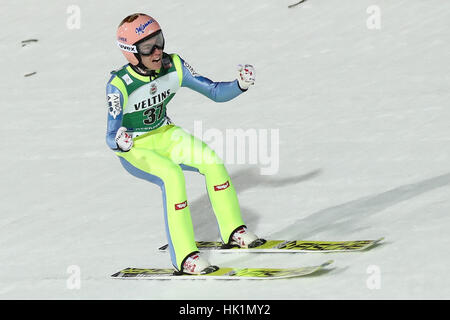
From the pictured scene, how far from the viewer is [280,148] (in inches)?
471

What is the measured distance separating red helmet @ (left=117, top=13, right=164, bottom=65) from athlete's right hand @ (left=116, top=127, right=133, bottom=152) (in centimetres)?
76

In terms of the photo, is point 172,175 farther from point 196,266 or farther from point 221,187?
point 196,266

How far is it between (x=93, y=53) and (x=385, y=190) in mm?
8725

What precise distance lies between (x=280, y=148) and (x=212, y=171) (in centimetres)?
342

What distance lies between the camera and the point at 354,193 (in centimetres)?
1005

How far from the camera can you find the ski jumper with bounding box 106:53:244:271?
27.3 ft

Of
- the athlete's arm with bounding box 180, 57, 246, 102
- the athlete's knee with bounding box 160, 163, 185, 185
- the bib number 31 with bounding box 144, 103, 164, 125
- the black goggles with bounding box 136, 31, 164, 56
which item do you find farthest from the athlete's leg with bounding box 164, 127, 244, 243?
the black goggles with bounding box 136, 31, 164, 56

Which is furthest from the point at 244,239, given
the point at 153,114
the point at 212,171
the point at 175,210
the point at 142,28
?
the point at 142,28

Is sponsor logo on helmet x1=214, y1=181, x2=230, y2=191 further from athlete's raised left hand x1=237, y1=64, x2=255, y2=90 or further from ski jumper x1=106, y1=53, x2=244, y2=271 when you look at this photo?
athlete's raised left hand x1=237, y1=64, x2=255, y2=90

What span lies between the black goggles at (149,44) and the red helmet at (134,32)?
0.01 m

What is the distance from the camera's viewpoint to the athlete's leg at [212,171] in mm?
8672

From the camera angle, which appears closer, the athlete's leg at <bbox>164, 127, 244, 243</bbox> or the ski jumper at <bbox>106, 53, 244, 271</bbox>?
the ski jumper at <bbox>106, 53, 244, 271</bbox>

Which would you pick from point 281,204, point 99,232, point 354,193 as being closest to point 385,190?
point 354,193

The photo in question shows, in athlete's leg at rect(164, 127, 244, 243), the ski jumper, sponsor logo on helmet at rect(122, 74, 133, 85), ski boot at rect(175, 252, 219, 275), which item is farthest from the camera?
athlete's leg at rect(164, 127, 244, 243)
